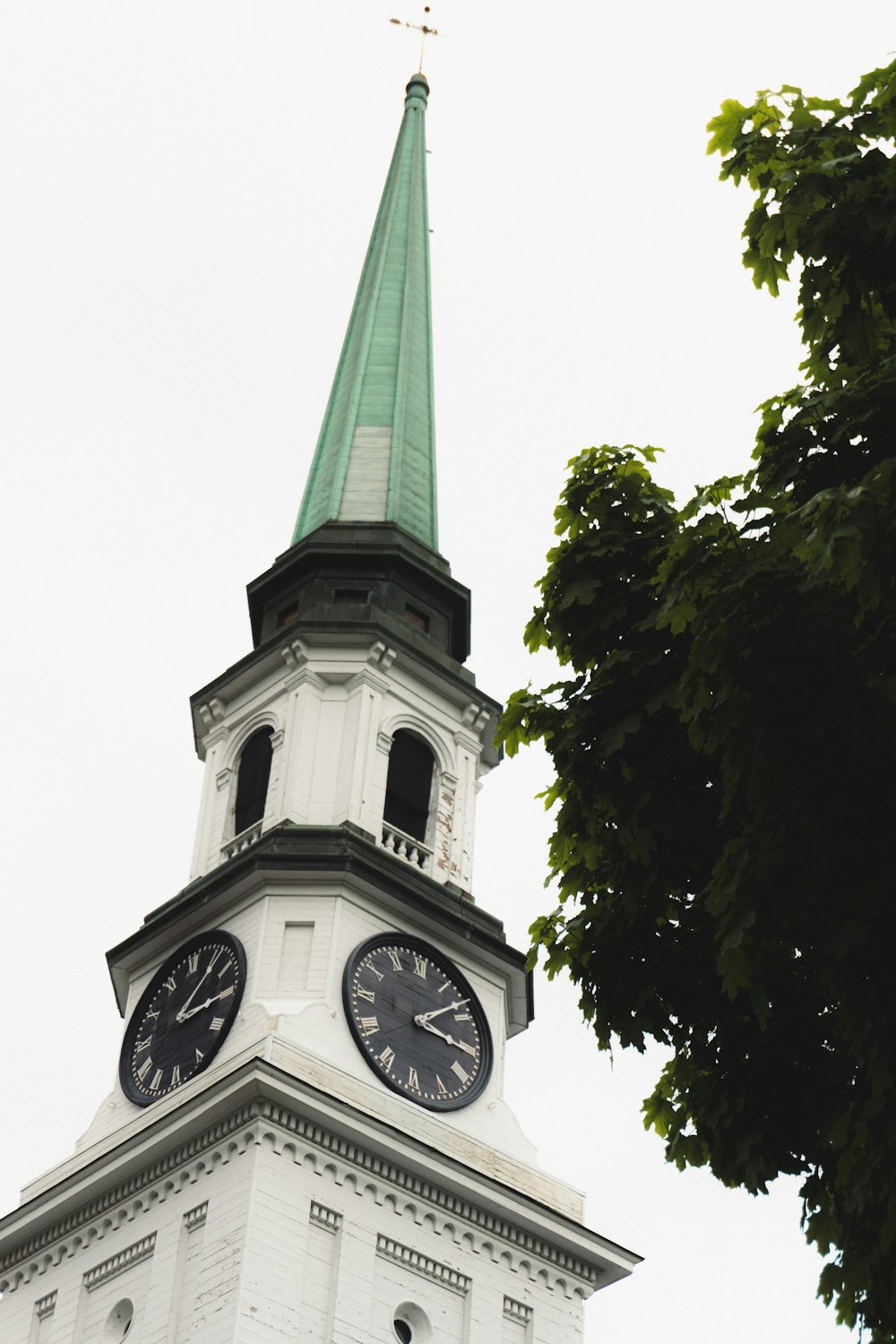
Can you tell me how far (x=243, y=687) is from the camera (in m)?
44.2

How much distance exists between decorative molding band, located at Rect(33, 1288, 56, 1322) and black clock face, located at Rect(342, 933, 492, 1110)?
21.3ft

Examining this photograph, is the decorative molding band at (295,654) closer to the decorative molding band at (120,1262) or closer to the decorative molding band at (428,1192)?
the decorative molding band at (428,1192)

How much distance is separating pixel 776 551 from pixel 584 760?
8.21ft

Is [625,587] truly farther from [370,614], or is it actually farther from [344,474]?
[344,474]

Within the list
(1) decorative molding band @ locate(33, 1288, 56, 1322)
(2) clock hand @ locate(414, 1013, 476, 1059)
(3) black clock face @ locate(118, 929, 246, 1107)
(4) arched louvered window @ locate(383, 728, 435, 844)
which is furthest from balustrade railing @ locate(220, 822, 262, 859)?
(1) decorative molding band @ locate(33, 1288, 56, 1322)

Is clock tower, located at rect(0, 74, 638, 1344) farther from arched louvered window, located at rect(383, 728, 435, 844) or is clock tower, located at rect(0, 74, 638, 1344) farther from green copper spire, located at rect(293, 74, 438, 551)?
green copper spire, located at rect(293, 74, 438, 551)

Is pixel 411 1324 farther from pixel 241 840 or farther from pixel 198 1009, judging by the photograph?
pixel 241 840

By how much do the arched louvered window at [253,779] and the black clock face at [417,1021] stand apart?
16.3 ft

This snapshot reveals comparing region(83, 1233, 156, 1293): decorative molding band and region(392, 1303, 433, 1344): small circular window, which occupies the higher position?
region(83, 1233, 156, 1293): decorative molding band

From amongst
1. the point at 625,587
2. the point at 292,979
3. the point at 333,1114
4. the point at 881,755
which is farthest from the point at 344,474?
the point at 881,755

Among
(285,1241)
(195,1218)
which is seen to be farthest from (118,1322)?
(285,1241)

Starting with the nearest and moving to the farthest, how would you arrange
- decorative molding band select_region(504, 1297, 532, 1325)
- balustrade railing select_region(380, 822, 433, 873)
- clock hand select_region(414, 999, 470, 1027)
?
decorative molding band select_region(504, 1297, 532, 1325) < clock hand select_region(414, 999, 470, 1027) < balustrade railing select_region(380, 822, 433, 873)

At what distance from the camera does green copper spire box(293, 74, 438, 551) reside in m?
48.6

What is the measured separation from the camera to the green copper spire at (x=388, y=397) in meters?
48.6
